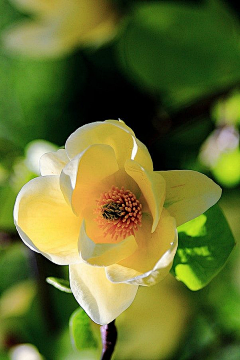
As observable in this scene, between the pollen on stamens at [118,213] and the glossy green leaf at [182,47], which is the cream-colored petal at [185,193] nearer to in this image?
the pollen on stamens at [118,213]

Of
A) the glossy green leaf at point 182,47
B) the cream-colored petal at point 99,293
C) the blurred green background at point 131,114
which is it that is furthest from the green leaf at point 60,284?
the glossy green leaf at point 182,47

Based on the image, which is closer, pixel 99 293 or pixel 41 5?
pixel 99 293

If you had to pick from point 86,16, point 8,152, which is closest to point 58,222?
point 8,152

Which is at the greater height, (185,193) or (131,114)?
(185,193)

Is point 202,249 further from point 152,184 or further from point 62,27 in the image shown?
point 62,27

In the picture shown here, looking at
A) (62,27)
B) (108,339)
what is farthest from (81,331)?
(62,27)

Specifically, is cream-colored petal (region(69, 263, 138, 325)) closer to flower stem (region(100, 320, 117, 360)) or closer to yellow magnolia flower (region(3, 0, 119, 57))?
flower stem (region(100, 320, 117, 360))
